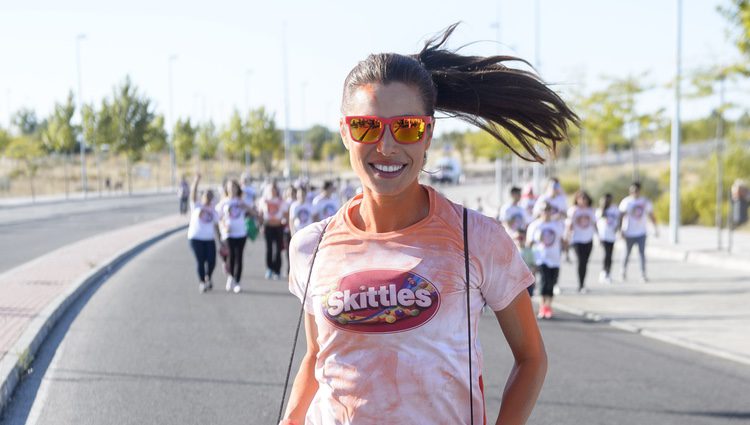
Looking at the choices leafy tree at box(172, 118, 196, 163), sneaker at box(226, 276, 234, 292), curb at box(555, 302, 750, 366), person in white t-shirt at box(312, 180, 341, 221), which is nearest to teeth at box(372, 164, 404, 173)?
curb at box(555, 302, 750, 366)

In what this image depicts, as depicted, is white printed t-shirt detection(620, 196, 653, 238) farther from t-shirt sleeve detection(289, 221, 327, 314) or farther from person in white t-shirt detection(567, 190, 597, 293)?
t-shirt sleeve detection(289, 221, 327, 314)

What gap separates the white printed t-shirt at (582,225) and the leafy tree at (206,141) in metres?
74.1

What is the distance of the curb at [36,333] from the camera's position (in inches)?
281

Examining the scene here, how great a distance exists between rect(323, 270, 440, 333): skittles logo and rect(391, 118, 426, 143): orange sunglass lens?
346 millimetres

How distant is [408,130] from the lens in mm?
2275

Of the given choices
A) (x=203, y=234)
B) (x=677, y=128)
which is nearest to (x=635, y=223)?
(x=203, y=234)

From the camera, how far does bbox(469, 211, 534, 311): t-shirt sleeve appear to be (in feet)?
7.38

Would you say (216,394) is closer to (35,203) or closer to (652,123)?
(652,123)

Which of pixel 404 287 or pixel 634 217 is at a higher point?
pixel 404 287

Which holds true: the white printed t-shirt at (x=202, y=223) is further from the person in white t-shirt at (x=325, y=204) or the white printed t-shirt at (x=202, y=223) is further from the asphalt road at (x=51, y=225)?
the asphalt road at (x=51, y=225)

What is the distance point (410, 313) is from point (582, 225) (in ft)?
38.3

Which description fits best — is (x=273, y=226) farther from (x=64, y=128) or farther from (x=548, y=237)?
(x=64, y=128)

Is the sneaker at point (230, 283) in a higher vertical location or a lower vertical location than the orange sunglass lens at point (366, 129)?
lower

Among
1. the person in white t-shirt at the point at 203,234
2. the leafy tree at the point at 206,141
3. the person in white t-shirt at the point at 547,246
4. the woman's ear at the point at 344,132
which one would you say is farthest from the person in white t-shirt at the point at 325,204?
the leafy tree at the point at 206,141
